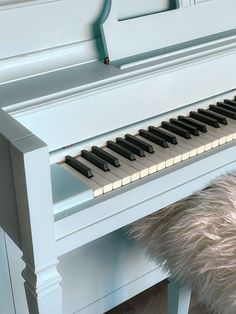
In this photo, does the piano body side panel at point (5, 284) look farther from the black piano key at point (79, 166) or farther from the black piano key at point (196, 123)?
the black piano key at point (196, 123)

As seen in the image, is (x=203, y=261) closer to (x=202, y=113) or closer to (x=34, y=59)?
(x=202, y=113)

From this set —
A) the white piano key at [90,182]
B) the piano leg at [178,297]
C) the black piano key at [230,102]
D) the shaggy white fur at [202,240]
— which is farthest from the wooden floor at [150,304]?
the white piano key at [90,182]

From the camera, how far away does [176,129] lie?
99 cm

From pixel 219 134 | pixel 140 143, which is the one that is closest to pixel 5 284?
pixel 140 143

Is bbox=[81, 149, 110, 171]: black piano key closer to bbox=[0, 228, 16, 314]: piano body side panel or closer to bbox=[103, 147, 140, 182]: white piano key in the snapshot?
bbox=[103, 147, 140, 182]: white piano key

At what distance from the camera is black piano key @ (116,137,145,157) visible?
902 mm

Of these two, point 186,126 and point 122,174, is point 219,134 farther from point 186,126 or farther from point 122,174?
point 122,174

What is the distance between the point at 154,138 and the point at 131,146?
0.18ft

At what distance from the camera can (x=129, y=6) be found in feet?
3.30

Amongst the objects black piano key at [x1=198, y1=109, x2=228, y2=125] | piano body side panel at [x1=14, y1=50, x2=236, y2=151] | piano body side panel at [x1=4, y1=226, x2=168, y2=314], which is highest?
piano body side panel at [x1=14, y1=50, x2=236, y2=151]

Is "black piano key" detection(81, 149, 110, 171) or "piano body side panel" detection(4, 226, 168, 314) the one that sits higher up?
"black piano key" detection(81, 149, 110, 171)

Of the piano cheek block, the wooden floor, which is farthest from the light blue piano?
the wooden floor

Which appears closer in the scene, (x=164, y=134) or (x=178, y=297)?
(x=164, y=134)

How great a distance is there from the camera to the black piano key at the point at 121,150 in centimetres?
89
